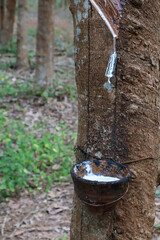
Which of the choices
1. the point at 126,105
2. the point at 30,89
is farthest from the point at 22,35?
the point at 126,105

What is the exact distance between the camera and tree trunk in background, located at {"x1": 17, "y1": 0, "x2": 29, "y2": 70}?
8309 millimetres

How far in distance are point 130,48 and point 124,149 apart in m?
0.57

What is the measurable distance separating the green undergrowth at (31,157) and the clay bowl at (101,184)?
204 cm

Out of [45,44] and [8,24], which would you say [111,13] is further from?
[8,24]

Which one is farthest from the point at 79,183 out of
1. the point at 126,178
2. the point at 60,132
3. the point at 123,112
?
the point at 60,132

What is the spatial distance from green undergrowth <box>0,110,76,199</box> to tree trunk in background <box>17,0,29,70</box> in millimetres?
3913

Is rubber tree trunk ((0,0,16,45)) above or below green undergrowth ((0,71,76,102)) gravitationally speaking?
above

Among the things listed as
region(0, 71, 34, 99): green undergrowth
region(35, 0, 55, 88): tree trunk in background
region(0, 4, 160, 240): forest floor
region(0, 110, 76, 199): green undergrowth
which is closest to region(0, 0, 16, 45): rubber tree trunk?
region(0, 71, 34, 99): green undergrowth

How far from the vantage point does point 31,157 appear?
4066 millimetres

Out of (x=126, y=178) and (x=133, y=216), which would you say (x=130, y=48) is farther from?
(x=133, y=216)

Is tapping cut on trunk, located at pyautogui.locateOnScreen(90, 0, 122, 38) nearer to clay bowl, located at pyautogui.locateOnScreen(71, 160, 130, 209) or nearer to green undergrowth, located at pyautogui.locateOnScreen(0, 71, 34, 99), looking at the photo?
clay bowl, located at pyautogui.locateOnScreen(71, 160, 130, 209)

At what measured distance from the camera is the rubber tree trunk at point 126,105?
1.44 m

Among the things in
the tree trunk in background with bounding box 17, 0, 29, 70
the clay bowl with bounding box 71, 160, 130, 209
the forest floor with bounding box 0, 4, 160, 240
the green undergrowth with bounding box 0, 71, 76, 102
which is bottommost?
the forest floor with bounding box 0, 4, 160, 240

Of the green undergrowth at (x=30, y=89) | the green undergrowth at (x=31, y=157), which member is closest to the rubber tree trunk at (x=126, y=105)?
the green undergrowth at (x=31, y=157)
